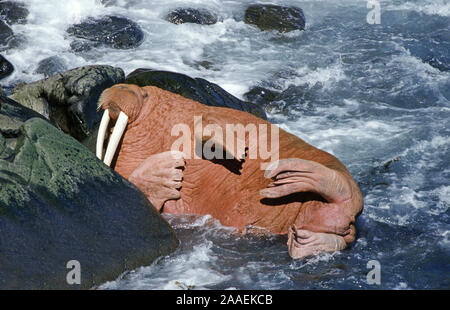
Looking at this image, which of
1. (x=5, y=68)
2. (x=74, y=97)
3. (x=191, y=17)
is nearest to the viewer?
(x=74, y=97)

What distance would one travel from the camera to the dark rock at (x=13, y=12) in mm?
13375

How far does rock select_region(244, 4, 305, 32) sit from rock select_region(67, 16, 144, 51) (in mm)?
2394

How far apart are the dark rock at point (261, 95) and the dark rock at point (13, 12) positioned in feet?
18.0

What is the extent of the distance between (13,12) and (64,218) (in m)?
9.78

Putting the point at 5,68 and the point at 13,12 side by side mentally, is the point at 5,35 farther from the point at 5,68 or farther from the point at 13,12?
the point at 5,68

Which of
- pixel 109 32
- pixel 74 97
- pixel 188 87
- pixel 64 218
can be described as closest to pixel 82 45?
pixel 109 32

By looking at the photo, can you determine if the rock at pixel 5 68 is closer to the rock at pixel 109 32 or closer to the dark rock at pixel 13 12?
the rock at pixel 109 32

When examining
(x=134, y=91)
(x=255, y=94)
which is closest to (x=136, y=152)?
(x=134, y=91)

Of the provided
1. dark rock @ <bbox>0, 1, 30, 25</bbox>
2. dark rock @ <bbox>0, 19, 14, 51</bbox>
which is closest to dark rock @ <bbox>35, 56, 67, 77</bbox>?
dark rock @ <bbox>0, 19, 14, 51</bbox>

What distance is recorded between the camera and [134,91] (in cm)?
602

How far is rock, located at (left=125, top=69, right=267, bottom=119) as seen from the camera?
848 cm

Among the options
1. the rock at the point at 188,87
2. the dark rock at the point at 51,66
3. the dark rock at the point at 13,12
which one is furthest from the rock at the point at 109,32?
the rock at the point at 188,87

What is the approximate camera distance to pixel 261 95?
10.3 metres

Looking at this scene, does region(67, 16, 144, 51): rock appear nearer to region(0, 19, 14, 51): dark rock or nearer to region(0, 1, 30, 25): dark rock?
region(0, 19, 14, 51): dark rock
